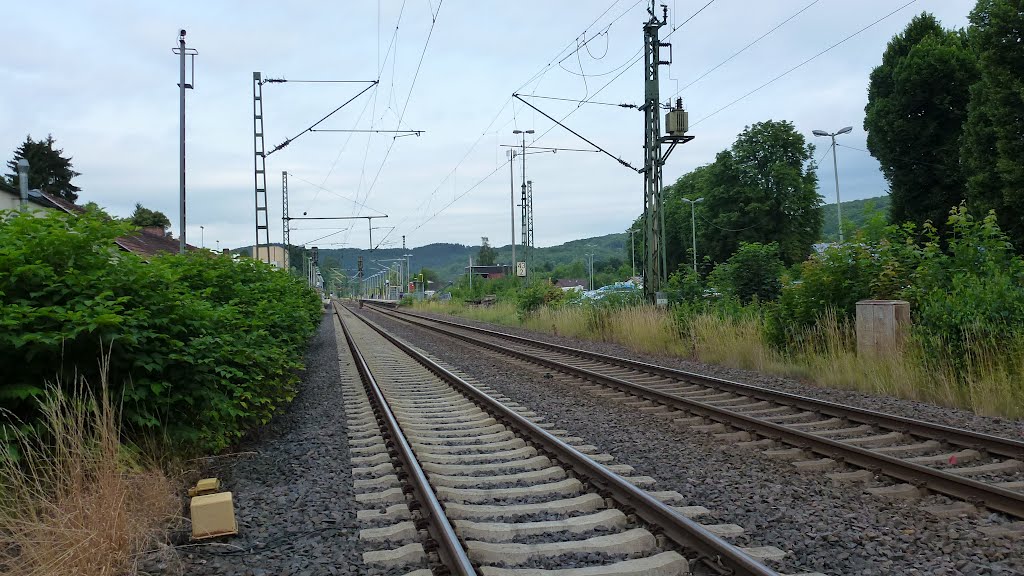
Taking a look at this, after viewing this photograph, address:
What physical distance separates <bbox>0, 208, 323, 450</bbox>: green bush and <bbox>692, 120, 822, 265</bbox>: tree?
49202 mm

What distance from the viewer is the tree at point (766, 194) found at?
5197 centimetres

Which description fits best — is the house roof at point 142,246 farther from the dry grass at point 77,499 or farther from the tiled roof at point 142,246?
the dry grass at point 77,499

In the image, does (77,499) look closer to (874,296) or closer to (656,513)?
(656,513)

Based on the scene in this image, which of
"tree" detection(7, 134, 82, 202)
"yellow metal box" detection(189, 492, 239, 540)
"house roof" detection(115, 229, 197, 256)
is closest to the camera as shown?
"yellow metal box" detection(189, 492, 239, 540)

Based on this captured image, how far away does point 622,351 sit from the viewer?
17.7 metres

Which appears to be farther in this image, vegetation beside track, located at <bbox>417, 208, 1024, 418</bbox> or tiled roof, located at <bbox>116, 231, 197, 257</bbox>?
vegetation beside track, located at <bbox>417, 208, 1024, 418</bbox>

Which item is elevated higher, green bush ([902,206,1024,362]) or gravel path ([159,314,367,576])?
green bush ([902,206,1024,362])

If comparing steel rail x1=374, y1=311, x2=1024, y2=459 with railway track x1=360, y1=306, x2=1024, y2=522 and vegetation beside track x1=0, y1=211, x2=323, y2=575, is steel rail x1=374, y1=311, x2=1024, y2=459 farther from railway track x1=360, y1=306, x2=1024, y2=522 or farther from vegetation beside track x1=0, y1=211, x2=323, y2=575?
vegetation beside track x1=0, y1=211, x2=323, y2=575

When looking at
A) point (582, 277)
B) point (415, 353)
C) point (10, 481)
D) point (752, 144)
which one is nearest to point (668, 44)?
point (415, 353)

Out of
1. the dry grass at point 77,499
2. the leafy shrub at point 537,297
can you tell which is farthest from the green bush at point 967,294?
the leafy shrub at point 537,297

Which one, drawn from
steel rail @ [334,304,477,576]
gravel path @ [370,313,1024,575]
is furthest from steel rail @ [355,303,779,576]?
steel rail @ [334,304,477,576]

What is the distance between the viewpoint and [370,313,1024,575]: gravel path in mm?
4184

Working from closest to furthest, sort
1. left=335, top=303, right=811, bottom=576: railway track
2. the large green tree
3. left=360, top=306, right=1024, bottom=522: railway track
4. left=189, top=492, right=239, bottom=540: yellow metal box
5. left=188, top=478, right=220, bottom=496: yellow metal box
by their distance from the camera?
left=335, top=303, right=811, bottom=576: railway track → left=189, top=492, right=239, bottom=540: yellow metal box → left=188, top=478, right=220, bottom=496: yellow metal box → left=360, top=306, right=1024, bottom=522: railway track → the large green tree

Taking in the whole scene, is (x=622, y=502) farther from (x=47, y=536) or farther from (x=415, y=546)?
(x=47, y=536)
